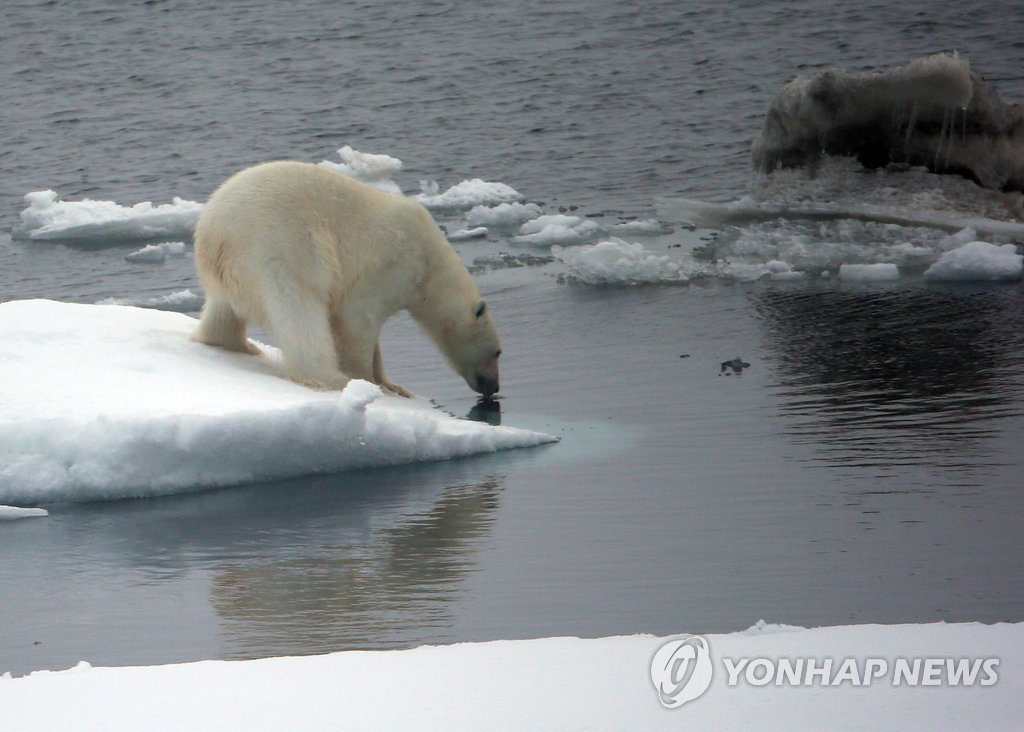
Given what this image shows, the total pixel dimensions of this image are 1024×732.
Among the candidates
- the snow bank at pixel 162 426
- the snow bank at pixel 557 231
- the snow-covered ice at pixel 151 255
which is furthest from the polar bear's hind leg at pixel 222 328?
the snow-covered ice at pixel 151 255

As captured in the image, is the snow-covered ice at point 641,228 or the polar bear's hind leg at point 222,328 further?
the snow-covered ice at point 641,228

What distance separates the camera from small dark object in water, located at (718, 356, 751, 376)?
20.7 ft

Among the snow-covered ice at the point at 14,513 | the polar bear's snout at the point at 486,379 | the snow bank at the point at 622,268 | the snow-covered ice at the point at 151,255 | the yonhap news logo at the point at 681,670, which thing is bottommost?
the snow-covered ice at the point at 151,255

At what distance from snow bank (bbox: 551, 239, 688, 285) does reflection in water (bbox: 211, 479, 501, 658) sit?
500 cm

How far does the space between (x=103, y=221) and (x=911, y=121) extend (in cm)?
762

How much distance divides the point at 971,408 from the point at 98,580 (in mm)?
3476

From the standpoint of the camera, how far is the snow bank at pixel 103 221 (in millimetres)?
12508

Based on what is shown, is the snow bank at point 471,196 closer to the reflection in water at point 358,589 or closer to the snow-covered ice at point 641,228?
the snow-covered ice at point 641,228

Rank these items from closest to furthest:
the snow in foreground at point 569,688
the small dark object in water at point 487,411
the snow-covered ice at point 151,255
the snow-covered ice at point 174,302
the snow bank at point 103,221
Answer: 1. the snow in foreground at point 569,688
2. the small dark object in water at point 487,411
3. the snow-covered ice at point 174,302
4. the snow-covered ice at point 151,255
5. the snow bank at point 103,221

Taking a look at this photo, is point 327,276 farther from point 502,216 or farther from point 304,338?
point 502,216

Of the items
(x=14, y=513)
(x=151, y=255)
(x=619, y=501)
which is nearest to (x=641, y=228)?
(x=151, y=255)

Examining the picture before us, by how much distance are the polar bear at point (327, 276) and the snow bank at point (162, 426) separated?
1.01ft

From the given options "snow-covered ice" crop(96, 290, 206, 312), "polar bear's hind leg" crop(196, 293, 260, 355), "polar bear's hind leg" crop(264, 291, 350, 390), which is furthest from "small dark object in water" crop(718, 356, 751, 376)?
"snow-covered ice" crop(96, 290, 206, 312)

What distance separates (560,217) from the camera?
1150 centimetres
